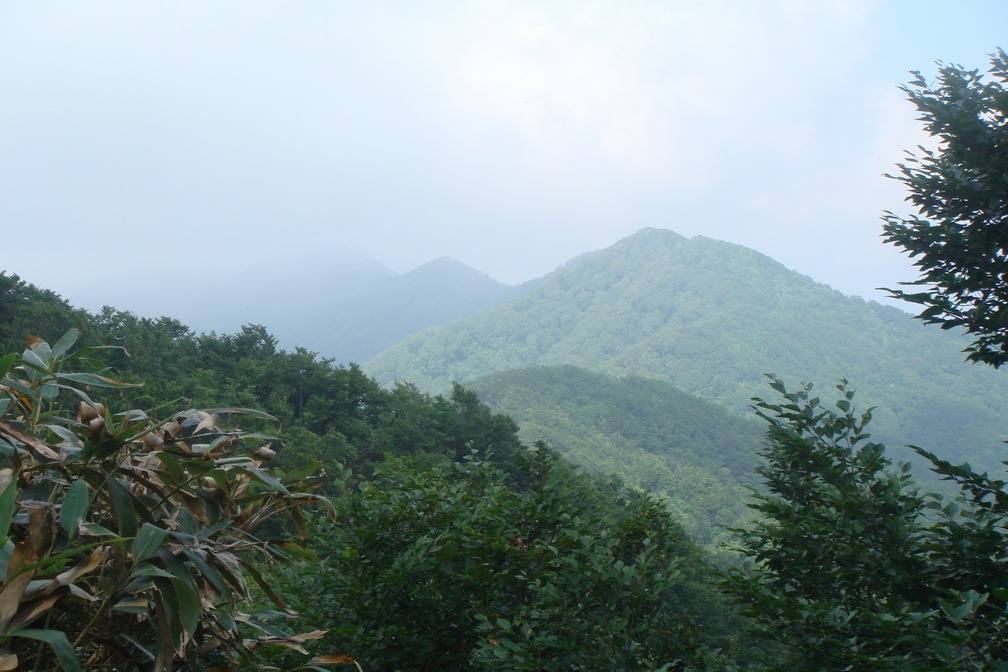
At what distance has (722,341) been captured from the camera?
117 meters

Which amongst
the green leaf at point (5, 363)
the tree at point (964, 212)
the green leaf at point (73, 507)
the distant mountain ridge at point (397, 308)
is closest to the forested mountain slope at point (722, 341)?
the distant mountain ridge at point (397, 308)

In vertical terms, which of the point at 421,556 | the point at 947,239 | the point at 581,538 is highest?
the point at 947,239

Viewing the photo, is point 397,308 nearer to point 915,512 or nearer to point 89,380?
point 915,512

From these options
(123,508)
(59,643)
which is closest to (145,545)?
(123,508)

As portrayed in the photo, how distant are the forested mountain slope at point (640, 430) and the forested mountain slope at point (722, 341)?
19650 mm

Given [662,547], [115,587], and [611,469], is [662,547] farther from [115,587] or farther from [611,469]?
[611,469]

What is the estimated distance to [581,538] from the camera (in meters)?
2.86

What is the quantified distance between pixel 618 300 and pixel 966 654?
143 m

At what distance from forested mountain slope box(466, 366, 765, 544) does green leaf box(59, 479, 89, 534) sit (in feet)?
178

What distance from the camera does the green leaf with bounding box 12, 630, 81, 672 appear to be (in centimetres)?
114

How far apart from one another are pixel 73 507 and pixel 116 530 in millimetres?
310

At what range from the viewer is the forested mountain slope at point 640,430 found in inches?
2403

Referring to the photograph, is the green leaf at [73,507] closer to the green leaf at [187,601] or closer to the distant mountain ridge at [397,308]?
the green leaf at [187,601]

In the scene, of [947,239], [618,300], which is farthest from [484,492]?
[618,300]
